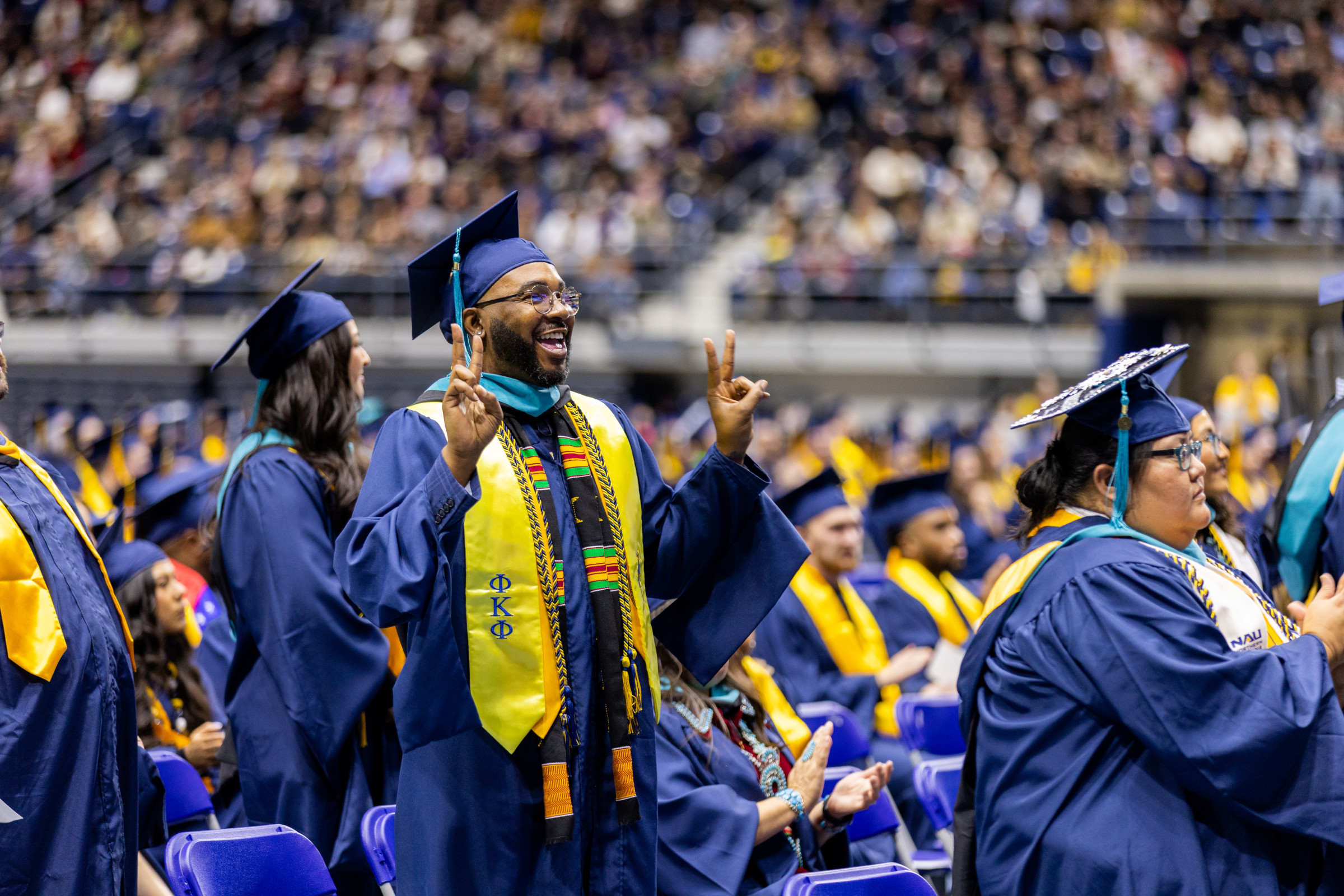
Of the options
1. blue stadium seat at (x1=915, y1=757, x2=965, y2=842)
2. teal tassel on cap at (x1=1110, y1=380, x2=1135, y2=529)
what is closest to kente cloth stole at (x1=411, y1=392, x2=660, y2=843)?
teal tassel on cap at (x1=1110, y1=380, x2=1135, y2=529)

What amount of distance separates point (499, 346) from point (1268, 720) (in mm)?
1745

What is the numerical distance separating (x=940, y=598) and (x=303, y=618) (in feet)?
12.7

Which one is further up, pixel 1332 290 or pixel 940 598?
pixel 1332 290

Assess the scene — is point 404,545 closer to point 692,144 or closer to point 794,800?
point 794,800

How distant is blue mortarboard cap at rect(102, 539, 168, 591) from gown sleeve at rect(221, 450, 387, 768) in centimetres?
100

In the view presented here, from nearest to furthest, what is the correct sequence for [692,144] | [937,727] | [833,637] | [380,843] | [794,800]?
[380,843] < [794,800] < [937,727] < [833,637] < [692,144]

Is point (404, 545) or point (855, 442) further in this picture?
point (855, 442)

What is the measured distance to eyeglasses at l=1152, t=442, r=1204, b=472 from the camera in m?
3.20

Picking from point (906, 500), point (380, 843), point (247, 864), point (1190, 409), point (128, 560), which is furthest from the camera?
point (906, 500)

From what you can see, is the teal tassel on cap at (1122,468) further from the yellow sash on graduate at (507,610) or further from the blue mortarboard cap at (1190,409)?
the yellow sash on graduate at (507,610)

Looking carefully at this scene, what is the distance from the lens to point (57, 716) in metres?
2.85

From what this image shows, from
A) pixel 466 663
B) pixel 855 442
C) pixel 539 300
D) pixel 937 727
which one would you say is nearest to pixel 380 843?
pixel 466 663

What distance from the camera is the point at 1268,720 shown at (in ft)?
9.33

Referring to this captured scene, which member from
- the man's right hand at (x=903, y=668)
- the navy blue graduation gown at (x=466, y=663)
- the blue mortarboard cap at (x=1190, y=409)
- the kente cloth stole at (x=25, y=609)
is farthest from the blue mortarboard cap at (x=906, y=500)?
the kente cloth stole at (x=25, y=609)
